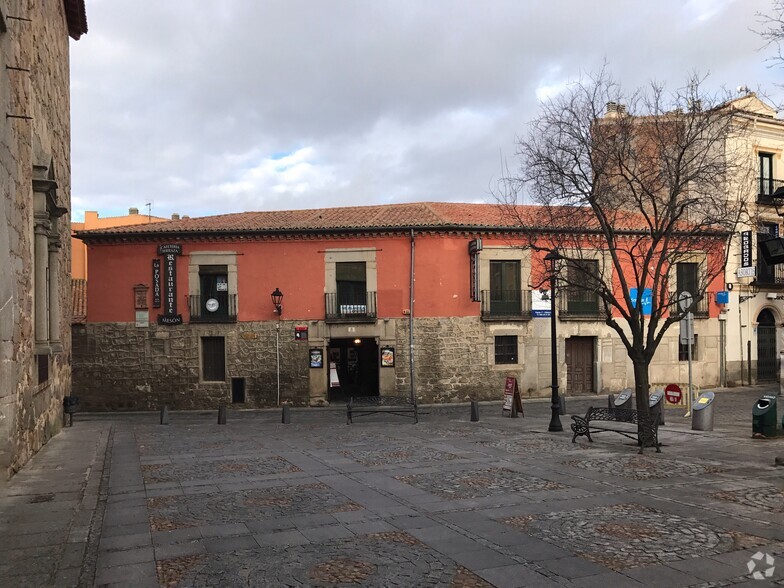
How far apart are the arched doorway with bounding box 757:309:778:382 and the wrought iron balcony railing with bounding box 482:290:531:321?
11.3 m

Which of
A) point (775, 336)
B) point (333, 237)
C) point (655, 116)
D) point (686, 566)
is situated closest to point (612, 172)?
point (655, 116)

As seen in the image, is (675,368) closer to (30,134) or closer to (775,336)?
(775,336)

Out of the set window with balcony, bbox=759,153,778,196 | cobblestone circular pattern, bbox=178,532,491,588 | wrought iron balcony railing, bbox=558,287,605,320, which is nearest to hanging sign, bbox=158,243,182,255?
wrought iron balcony railing, bbox=558,287,605,320

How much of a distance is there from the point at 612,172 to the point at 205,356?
16.2 m

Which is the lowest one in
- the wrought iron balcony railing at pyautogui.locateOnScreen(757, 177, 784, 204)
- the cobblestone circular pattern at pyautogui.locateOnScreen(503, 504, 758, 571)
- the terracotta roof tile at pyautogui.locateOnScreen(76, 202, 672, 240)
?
the cobblestone circular pattern at pyautogui.locateOnScreen(503, 504, 758, 571)

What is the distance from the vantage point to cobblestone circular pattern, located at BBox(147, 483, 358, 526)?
22.6 feet

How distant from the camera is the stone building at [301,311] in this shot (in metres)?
22.7

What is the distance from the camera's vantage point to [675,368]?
2520cm

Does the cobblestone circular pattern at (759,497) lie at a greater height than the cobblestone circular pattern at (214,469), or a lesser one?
greater

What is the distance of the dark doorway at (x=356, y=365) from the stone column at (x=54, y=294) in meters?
12.1

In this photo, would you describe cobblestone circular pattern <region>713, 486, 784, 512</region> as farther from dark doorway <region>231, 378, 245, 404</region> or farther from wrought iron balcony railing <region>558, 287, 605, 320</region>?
dark doorway <region>231, 378, 245, 404</region>

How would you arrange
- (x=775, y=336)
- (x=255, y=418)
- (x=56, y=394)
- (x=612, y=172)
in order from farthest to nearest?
(x=775, y=336)
(x=255, y=418)
(x=56, y=394)
(x=612, y=172)

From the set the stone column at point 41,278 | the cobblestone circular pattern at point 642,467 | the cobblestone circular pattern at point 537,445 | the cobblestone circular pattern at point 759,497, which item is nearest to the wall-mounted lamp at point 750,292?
the cobblestone circular pattern at point 537,445

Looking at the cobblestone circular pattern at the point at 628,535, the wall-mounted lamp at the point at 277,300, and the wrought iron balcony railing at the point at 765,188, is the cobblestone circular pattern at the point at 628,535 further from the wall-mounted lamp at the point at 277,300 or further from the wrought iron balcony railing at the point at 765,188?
the wrought iron balcony railing at the point at 765,188
